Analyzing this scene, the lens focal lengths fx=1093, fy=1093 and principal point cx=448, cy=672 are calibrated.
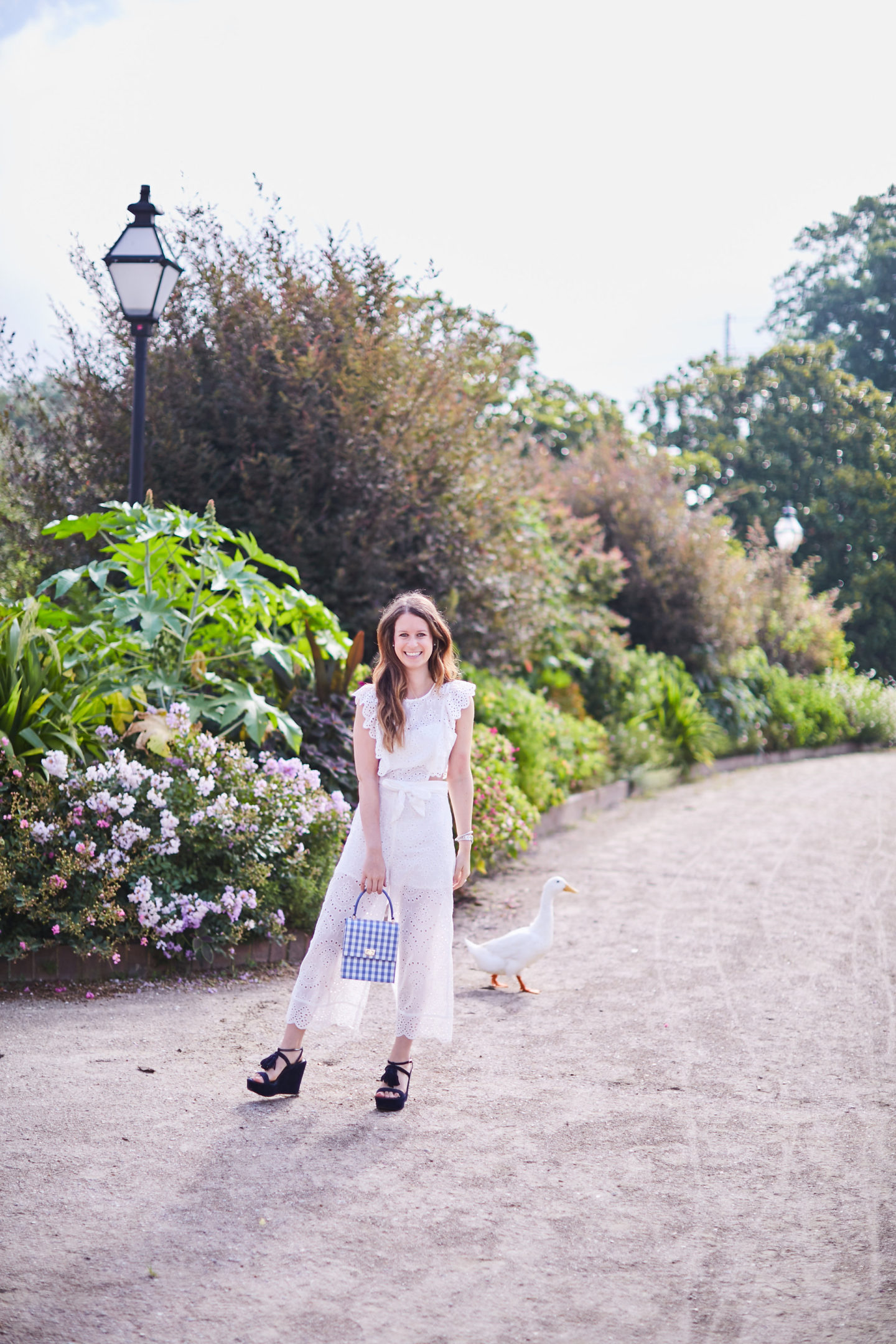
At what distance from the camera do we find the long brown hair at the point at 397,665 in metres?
3.66

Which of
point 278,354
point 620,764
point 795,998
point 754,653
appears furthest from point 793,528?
point 795,998

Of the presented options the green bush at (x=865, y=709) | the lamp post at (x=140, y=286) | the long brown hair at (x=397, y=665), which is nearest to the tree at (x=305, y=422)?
the lamp post at (x=140, y=286)

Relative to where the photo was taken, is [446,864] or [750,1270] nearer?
[750,1270]

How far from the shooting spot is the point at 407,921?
3.68m

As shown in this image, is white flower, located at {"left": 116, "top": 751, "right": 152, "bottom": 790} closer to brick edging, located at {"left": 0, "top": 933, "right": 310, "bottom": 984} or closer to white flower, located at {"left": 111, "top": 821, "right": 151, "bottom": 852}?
white flower, located at {"left": 111, "top": 821, "right": 151, "bottom": 852}

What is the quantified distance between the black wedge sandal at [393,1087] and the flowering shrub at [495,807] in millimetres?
3047

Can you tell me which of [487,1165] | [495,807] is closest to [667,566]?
[495,807]

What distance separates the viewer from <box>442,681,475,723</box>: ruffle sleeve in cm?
372

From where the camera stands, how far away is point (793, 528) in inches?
1152

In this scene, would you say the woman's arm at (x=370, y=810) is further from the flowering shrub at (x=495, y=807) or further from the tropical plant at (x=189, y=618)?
the flowering shrub at (x=495, y=807)

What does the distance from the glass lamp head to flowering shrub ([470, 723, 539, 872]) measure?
3.54 m

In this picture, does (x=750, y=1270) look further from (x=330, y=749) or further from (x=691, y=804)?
(x=691, y=804)

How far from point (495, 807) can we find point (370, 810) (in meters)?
3.61

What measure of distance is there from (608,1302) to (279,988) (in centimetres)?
267
